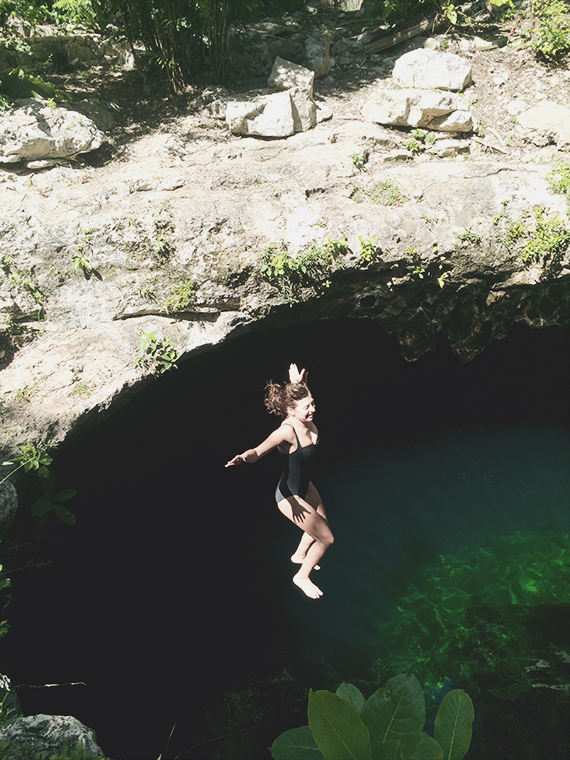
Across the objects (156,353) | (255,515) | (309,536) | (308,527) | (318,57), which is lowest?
(255,515)

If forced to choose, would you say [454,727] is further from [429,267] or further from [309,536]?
[429,267]

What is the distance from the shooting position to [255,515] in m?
5.73

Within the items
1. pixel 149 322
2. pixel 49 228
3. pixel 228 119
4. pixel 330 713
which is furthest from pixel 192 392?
pixel 330 713

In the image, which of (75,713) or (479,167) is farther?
(479,167)

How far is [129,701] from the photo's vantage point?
4.59 metres

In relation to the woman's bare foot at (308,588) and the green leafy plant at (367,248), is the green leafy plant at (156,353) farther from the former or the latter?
the woman's bare foot at (308,588)

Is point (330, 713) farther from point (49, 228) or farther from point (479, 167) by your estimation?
point (479, 167)

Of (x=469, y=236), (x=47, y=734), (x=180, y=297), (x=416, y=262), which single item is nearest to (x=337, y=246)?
(x=416, y=262)

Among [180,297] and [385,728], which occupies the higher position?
[385,728]

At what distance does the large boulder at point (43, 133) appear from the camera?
14.8ft

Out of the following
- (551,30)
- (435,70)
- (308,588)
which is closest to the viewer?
(308,588)

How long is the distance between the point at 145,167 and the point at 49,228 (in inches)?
41.1

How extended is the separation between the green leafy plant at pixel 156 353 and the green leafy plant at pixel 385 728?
264 centimetres

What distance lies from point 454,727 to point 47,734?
1649mm
